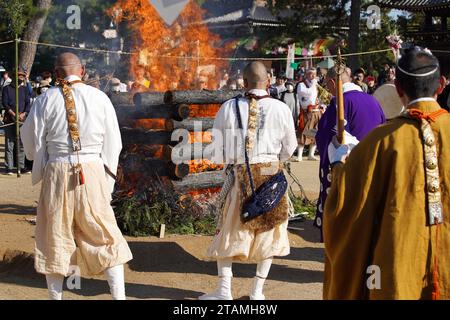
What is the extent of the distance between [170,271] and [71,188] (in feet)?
6.69

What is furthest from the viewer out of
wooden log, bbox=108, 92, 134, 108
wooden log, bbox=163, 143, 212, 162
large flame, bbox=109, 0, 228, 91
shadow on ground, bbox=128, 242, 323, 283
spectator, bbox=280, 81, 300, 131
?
spectator, bbox=280, 81, 300, 131

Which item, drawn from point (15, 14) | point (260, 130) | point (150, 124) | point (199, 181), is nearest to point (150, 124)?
point (150, 124)

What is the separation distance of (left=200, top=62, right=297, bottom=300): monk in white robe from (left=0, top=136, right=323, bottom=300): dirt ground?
47 centimetres

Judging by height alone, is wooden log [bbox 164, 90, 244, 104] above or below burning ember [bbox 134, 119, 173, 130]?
above

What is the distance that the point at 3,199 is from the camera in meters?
10.6

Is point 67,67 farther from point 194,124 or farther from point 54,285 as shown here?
point 194,124

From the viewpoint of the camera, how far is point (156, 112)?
29.0 feet

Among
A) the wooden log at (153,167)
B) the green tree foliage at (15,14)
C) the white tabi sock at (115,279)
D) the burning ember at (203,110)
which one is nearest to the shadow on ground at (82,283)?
the white tabi sock at (115,279)

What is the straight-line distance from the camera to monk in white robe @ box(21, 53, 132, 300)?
5535 millimetres

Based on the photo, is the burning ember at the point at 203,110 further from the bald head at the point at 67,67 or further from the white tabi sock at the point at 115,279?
the white tabi sock at the point at 115,279

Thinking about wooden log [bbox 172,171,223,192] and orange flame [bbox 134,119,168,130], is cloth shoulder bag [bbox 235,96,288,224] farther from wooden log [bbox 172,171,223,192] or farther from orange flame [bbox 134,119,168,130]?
orange flame [bbox 134,119,168,130]

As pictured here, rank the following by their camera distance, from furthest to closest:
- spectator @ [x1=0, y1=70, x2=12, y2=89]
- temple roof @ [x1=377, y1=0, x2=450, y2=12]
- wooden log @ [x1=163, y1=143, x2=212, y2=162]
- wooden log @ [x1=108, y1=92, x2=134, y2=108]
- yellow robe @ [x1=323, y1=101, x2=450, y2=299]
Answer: temple roof @ [x1=377, y1=0, x2=450, y2=12], spectator @ [x1=0, y1=70, x2=12, y2=89], wooden log @ [x1=108, y1=92, x2=134, y2=108], wooden log @ [x1=163, y1=143, x2=212, y2=162], yellow robe @ [x1=323, y1=101, x2=450, y2=299]

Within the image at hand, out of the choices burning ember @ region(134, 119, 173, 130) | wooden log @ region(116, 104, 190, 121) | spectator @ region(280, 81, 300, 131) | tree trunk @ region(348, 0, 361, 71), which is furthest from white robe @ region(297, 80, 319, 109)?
tree trunk @ region(348, 0, 361, 71)

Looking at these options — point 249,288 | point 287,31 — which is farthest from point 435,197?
point 287,31
